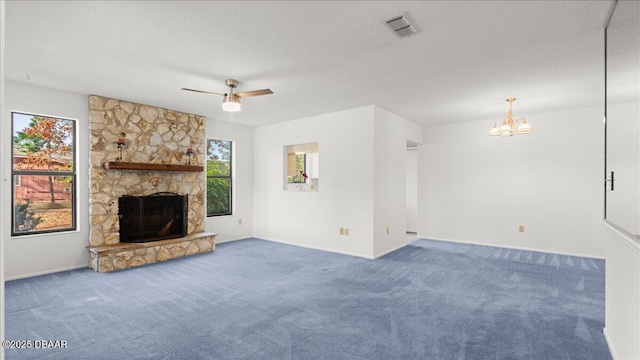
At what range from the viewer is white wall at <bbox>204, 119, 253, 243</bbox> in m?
6.57

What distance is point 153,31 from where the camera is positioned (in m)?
2.80

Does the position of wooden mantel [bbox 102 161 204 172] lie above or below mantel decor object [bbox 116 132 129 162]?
below

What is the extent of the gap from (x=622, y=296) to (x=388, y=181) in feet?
12.4

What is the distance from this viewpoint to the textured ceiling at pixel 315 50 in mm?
2484

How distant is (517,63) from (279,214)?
16.0 ft

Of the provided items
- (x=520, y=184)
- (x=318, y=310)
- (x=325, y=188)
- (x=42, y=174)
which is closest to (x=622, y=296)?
(x=318, y=310)

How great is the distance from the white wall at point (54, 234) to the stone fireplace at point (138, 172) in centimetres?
12

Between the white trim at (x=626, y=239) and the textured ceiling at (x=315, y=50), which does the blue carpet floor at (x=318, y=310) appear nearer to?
the white trim at (x=626, y=239)

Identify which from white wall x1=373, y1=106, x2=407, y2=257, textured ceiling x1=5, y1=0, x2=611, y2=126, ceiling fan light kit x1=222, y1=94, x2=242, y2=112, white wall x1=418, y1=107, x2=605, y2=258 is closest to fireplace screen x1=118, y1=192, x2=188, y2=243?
textured ceiling x1=5, y1=0, x2=611, y2=126

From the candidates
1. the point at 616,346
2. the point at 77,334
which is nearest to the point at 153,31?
the point at 77,334

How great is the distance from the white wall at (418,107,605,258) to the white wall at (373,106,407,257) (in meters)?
1.09

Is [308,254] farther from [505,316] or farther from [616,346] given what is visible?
[616,346]

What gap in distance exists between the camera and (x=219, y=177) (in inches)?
267

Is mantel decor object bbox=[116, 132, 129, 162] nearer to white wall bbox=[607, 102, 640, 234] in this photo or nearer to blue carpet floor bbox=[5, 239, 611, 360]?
blue carpet floor bbox=[5, 239, 611, 360]
